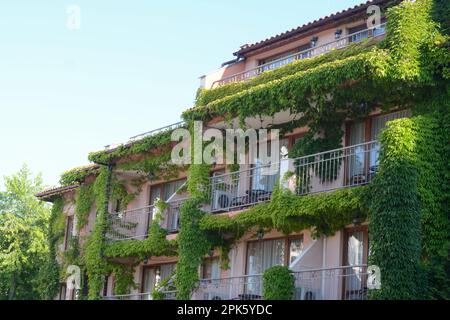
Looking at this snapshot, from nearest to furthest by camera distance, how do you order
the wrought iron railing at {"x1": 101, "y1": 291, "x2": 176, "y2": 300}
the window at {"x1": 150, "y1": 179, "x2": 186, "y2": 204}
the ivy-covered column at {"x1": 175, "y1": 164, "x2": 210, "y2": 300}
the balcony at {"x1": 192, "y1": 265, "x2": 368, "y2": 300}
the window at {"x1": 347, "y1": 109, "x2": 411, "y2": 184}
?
the balcony at {"x1": 192, "y1": 265, "x2": 368, "y2": 300} → the window at {"x1": 347, "y1": 109, "x2": 411, "y2": 184} → the ivy-covered column at {"x1": 175, "y1": 164, "x2": 210, "y2": 300} → the wrought iron railing at {"x1": 101, "y1": 291, "x2": 176, "y2": 300} → the window at {"x1": 150, "y1": 179, "x2": 186, "y2": 204}

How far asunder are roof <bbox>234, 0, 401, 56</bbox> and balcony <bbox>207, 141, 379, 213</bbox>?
4.71 m

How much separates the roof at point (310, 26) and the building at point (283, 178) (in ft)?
0.13

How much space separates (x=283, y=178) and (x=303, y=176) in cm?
60

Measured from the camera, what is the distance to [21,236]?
154 ft

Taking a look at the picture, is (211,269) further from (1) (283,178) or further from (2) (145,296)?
(1) (283,178)

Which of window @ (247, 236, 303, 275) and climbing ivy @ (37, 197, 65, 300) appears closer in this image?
window @ (247, 236, 303, 275)

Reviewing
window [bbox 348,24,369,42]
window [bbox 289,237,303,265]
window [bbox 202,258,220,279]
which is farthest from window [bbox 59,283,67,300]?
window [bbox 348,24,369,42]

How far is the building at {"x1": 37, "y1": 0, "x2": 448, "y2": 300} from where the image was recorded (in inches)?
936

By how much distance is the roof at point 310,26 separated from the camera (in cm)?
2772

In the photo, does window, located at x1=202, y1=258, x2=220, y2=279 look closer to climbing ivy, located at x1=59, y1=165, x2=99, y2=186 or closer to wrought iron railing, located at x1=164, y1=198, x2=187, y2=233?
wrought iron railing, located at x1=164, y1=198, x2=187, y2=233

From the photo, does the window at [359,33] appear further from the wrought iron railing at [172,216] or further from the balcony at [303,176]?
the wrought iron railing at [172,216]

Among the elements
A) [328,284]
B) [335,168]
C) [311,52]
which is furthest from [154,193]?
[328,284]

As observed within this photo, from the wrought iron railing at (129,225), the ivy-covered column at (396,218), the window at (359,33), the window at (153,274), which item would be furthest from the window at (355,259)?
the wrought iron railing at (129,225)
